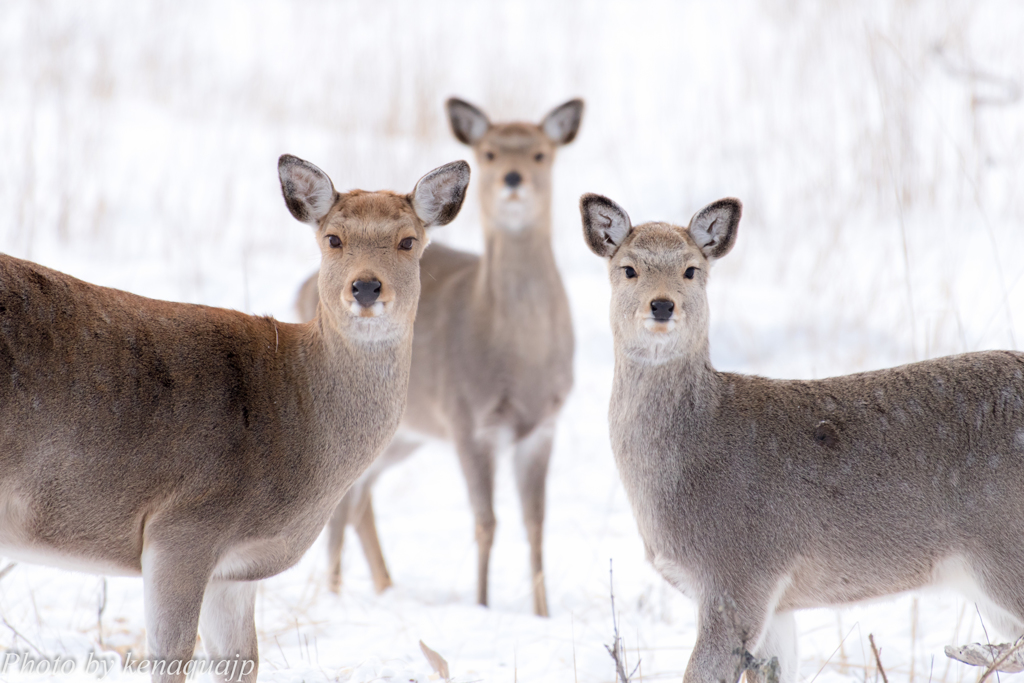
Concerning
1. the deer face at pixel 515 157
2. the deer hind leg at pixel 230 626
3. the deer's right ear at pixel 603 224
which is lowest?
the deer hind leg at pixel 230 626

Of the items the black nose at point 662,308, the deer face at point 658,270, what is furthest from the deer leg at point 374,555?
the black nose at point 662,308

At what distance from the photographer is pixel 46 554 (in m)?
3.48

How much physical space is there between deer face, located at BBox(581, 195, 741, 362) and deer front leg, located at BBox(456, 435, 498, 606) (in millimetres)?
2881

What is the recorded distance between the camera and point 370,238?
393 centimetres

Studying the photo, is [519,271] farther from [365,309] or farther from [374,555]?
[365,309]

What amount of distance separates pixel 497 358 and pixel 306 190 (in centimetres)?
278

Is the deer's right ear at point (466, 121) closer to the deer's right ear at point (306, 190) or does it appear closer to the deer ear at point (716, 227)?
the deer's right ear at point (306, 190)

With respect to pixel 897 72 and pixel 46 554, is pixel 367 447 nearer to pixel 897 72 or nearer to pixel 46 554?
pixel 46 554

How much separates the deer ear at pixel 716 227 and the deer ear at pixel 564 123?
12.0ft

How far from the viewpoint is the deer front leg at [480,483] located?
21.5 ft

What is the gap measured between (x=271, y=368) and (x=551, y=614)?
3005 mm

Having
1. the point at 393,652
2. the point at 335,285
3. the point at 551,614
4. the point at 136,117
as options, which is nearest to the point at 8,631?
the point at 393,652

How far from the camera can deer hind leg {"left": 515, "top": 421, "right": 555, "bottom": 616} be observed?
21.6 feet

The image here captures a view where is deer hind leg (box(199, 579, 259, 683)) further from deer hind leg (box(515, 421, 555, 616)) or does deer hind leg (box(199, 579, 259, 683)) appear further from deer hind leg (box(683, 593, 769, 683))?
deer hind leg (box(515, 421, 555, 616))
